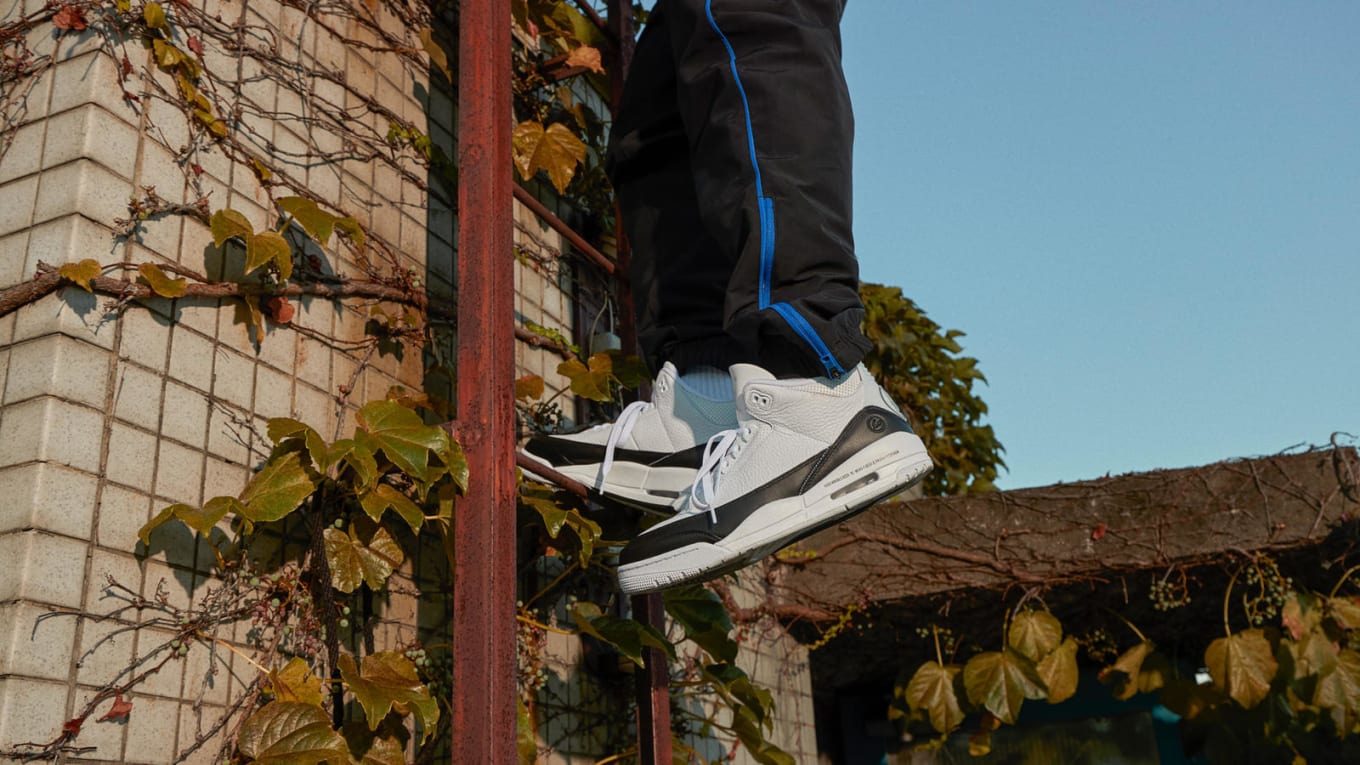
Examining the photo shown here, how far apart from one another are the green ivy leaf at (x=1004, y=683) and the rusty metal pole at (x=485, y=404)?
1959 mm

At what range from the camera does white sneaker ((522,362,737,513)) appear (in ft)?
5.28

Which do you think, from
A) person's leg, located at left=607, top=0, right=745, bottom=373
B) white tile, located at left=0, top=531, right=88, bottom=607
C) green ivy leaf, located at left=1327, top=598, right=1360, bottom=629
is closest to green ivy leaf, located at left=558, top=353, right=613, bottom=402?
person's leg, located at left=607, top=0, right=745, bottom=373

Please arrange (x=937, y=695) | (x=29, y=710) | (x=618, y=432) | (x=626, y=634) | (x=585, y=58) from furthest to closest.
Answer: (x=937, y=695), (x=585, y=58), (x=626, y=634), (x=618, y=432), (x=29, y=710)

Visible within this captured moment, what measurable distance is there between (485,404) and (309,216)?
1.32ft

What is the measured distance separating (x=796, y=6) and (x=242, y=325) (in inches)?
35.1

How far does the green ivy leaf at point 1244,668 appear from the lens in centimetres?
311

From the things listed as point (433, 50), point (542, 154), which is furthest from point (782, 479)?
point (433, 50)

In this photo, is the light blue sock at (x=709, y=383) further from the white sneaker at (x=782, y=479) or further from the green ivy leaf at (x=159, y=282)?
the green ivy leaf at (x=159, y=282)

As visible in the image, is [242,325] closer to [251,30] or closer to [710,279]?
[251,30]

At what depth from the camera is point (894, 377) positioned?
5.12m

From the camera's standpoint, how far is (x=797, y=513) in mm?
1383

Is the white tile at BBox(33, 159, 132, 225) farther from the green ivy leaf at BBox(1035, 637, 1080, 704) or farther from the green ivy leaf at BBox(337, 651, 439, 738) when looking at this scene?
the green ivy leaf at BBox(1035, 637, 1080, 704)

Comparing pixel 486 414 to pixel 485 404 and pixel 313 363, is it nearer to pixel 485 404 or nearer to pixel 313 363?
pixel 485 404

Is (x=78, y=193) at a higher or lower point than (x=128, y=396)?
higher
